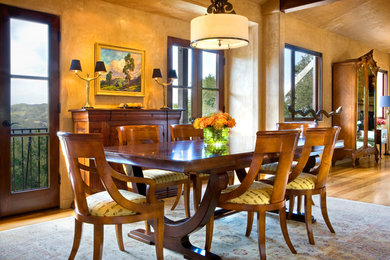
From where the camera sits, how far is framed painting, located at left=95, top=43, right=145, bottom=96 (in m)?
4.69

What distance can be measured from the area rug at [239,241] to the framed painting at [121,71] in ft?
5.97

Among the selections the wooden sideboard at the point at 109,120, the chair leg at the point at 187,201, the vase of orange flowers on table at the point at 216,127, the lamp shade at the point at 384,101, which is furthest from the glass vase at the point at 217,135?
the lamp shade at the point at 384,101

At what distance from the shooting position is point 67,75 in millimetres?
4395

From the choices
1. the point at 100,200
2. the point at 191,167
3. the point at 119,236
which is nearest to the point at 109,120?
the point at 119,236

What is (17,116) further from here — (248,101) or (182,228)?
(248,101)

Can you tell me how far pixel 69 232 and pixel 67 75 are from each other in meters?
1.97

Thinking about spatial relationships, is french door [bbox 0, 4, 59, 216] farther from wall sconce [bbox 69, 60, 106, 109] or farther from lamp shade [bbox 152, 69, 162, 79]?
lamp shade [bbox 152, 69, 162, 79]

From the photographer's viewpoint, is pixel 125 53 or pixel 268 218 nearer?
pixel 268 218

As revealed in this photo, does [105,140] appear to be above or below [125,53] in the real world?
below

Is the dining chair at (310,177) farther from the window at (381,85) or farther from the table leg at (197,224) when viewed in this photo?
the window at (381,85)

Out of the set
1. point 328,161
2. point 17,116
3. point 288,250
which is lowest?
point 288,250

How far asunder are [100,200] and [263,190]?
1.14m

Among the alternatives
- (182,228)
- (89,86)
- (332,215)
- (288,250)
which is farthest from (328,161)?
(89,86)

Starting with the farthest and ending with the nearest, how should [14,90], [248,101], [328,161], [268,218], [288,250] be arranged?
1. [248,101]
2. [14,90]
3. [268,218]
4. [328,161]
5. [288,250]
